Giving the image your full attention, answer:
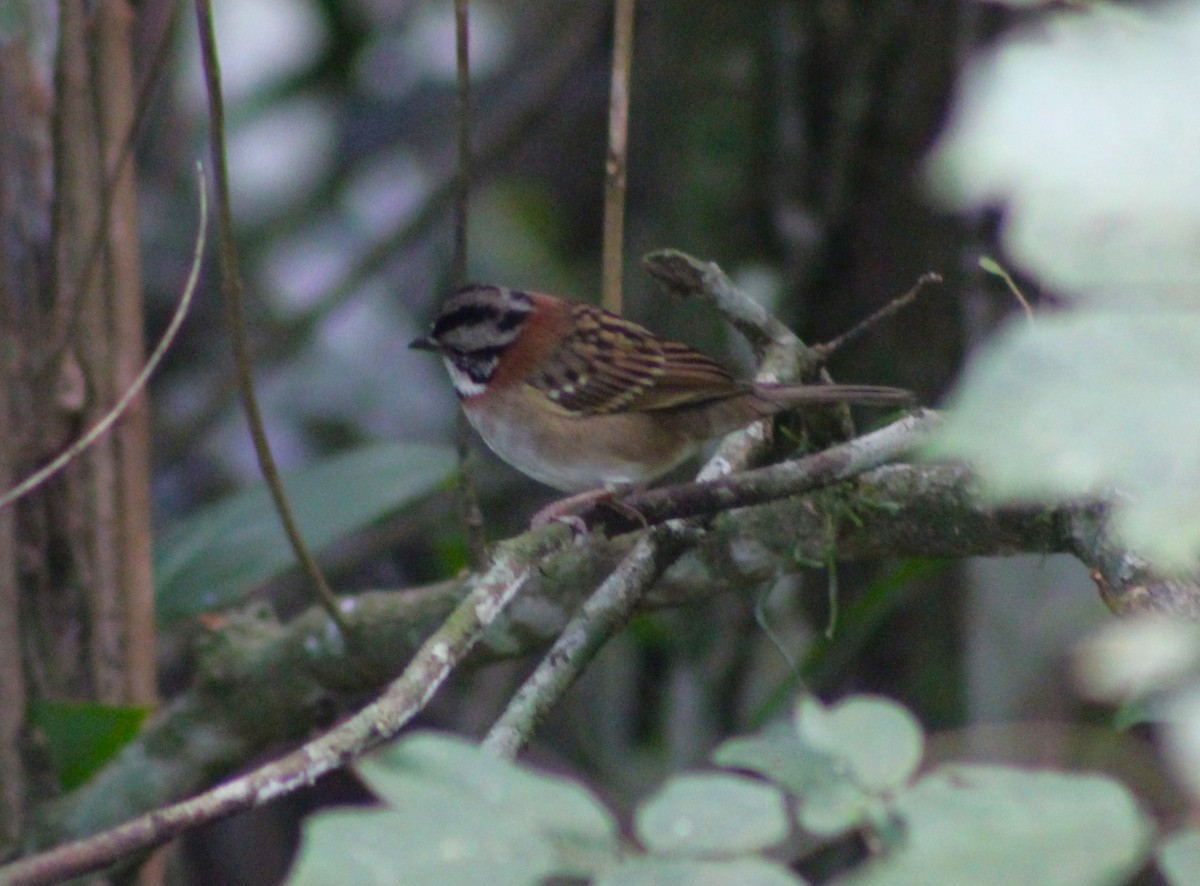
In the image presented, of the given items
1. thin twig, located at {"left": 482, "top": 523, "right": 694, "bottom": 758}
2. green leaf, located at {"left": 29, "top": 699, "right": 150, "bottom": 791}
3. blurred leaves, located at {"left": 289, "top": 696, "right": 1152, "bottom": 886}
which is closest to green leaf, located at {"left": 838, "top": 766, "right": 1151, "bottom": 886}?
blurred leaves, located at {"left": 289, "top": 696, "right": 1152, "bottom": 886}

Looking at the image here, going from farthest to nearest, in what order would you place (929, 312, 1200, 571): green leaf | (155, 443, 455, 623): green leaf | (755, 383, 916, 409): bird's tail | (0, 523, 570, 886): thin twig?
(155, 443, 455, 623): green leaf < (755, 383, 916, 409): bird's tail < (0, 523, 570, 886): thin twig < (929, 312, 1200, 571): green leaf

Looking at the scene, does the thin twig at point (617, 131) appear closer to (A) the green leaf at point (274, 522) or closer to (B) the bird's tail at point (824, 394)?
(B) the bird's tail at point (824, 394)

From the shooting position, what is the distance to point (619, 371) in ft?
13.9

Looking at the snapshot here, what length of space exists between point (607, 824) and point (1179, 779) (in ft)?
1.26

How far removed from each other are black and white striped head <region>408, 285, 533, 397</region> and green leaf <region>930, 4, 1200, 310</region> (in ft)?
11.5

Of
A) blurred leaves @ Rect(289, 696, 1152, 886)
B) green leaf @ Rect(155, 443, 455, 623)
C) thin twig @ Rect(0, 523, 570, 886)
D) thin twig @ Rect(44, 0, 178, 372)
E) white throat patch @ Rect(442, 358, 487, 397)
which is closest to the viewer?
blurred leaves @ Rect(289, 696, 1152, 886)

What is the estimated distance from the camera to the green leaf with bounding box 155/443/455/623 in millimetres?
4234

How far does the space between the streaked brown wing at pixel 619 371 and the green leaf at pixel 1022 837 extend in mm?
3072

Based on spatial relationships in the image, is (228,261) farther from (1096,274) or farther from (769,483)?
(1096,274)

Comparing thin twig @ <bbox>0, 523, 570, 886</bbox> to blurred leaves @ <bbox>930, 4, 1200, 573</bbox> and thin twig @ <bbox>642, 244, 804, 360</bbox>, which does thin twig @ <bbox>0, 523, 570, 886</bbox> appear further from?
thin twig @ <bbox>642, 244, 804, 360</bbox>

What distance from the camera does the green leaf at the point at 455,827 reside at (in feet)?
3.12

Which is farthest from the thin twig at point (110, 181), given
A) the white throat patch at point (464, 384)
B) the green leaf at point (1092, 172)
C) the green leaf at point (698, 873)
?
the green leaf at point (1092, 172)

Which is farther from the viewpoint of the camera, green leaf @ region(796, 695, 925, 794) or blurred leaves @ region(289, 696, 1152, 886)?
green leaf @ region(796, 695, 925, 794)

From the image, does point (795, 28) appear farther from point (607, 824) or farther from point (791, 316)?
point (607, 824)
